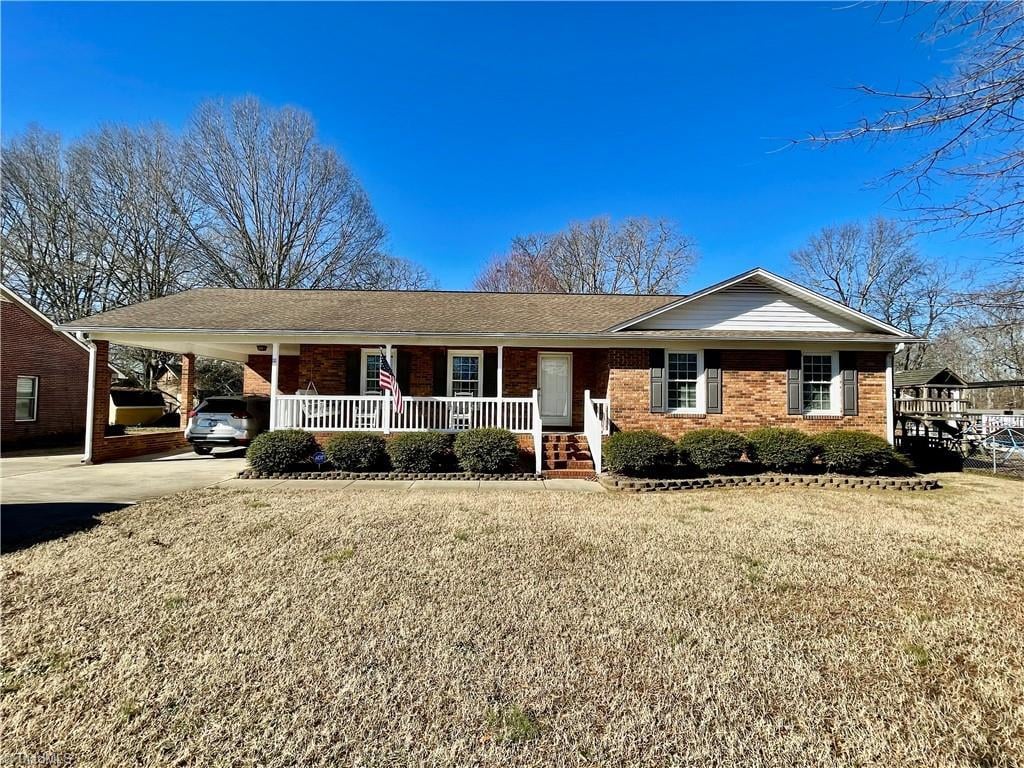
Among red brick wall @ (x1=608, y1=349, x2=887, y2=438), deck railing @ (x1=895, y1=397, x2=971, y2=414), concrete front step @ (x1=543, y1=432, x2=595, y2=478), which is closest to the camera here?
concrete front step @ (x1=543, y1=432, x2=595, y2=478)

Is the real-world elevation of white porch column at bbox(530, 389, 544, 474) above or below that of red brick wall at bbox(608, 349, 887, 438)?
below

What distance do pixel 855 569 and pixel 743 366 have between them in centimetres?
714

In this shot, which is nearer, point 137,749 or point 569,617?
point 137,749

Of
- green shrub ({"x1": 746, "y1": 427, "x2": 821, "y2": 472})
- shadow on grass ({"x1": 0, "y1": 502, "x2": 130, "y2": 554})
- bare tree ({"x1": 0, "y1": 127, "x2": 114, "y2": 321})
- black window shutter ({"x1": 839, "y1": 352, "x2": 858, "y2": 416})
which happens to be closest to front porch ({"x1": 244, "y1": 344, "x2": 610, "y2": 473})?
green shrub ({"x1": 746, "y1": 427, "x2": 821, "y2": 472})

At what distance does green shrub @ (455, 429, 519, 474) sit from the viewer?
9602 mm

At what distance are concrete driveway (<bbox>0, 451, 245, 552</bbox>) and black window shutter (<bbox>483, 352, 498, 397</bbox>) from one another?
611 centimetres

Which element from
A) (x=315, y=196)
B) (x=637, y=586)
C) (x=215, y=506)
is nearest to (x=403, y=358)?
(x=215, y=506)

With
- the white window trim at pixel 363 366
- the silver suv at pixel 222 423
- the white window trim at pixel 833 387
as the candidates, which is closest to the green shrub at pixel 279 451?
the white window trim at pixel 363 366

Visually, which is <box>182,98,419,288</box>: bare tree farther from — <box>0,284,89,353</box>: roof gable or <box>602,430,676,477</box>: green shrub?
<box>602,430,676,477</box>: green shrub

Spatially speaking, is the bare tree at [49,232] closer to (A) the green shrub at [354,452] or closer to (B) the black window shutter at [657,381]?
(A) the green shrub at [354,452]

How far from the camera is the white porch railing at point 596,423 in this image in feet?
32.2

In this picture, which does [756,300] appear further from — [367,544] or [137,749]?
[137,749]

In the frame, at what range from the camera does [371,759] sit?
7.03 feet

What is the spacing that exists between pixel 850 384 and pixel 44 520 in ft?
49.1
